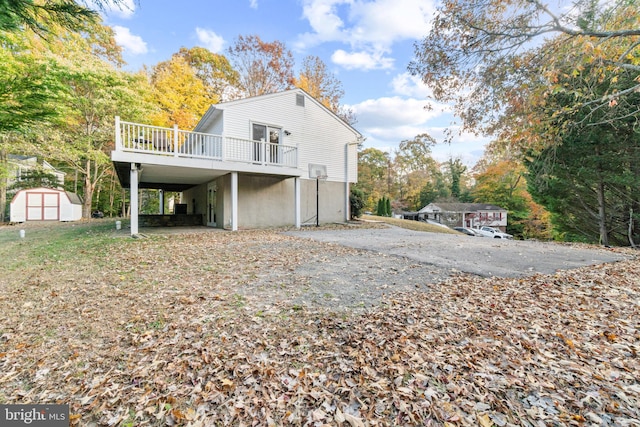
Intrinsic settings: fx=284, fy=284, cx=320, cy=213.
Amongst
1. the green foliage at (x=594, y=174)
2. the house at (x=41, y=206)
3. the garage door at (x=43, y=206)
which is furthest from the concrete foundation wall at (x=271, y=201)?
the garage door at (x=43, y=206)

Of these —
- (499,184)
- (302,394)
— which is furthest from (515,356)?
(499,184)

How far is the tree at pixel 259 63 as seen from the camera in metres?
22.0

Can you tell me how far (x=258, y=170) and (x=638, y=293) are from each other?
9.57m

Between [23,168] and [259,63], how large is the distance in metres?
19.2

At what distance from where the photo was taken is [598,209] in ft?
38.5

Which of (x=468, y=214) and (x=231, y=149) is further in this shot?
(x=468, y=214)

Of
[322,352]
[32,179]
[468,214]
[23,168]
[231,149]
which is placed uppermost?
[23,168]

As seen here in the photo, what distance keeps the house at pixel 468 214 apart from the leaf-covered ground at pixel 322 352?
3539 cm

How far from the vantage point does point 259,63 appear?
22094 mm

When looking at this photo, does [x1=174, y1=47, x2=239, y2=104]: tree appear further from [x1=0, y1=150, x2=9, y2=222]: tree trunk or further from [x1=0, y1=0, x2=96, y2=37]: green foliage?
[x1=0, y1=0, x2=96, y2=37]: green foliage

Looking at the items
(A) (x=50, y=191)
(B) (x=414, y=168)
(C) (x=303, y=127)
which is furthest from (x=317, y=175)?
(B) (x=414, y=168)

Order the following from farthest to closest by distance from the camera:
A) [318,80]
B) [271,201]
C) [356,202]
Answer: [318,80] → [356,202] → [271,201]

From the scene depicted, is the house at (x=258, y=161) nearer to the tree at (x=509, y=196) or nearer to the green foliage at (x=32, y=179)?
the green foliage at (x=32, y=179)

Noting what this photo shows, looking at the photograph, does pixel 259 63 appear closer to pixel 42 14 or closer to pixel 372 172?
pixel 372 172
